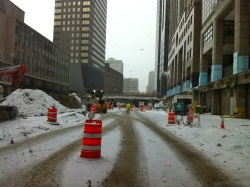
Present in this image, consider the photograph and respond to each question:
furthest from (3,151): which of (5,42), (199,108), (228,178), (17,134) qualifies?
(5,42)

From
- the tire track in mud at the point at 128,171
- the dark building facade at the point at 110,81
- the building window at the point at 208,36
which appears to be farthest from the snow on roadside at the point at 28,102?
the dark building facade at the point at 110,81

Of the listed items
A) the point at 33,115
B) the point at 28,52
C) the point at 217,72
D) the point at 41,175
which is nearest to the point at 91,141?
the point at 41,175

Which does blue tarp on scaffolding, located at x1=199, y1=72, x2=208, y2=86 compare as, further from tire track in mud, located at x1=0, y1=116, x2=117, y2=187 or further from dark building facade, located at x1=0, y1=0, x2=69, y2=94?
tire track in mud, located at x1=0, y1=116, x2=117, y2=187

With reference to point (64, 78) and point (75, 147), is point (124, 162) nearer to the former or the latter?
point (75, 147)

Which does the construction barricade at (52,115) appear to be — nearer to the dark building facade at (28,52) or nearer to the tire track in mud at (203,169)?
the tire track in mud at (203,169)

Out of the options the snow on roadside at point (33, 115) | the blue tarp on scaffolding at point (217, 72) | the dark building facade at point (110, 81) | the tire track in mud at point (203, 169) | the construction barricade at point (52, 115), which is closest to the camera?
the tire track in mud at point (203, 169)

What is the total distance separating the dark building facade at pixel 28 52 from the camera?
55406mm

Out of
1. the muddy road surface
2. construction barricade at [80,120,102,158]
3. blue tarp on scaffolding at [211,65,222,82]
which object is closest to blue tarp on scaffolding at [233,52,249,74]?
blue tarp on scaffolding at [211,65,222,82]

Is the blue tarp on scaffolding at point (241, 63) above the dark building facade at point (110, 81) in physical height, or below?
below

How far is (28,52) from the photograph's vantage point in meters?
63.1

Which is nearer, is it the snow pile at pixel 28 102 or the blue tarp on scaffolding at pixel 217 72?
the snow pile at pixel 28 102

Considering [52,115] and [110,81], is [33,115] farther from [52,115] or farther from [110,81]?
[110,81]

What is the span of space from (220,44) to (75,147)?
32.8 m

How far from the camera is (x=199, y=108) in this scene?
3575 cm
